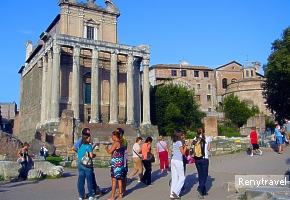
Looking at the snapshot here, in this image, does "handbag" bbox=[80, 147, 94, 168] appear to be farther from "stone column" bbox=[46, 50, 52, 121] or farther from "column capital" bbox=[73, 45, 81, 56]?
"column capital" bbox=[73, 45, 81, 56]

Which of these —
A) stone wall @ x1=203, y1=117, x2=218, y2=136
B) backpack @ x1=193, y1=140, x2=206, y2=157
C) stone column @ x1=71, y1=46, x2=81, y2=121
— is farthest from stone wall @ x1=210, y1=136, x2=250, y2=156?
stone column @ x1=71, y1=46, x2=81, y2=121

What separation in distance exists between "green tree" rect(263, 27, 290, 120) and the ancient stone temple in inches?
563

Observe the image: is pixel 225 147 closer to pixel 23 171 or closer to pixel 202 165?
pixel 202 165

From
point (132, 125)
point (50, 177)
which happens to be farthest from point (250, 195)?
point (132, 125)

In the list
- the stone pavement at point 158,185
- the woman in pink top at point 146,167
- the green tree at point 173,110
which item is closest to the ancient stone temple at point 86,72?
the green tree at point 173,110

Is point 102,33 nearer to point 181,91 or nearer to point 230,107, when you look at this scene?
point 181,91

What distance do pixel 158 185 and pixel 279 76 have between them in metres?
24.0

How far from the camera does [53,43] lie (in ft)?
120

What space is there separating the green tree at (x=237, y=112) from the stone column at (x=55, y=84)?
26842 mm

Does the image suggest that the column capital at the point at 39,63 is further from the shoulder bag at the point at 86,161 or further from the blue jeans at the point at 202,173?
the blue jeans at the point at 202,173

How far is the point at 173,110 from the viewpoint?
43.8 metres

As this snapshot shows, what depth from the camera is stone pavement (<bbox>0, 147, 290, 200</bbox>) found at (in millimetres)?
8984

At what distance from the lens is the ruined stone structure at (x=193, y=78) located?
2474 inches

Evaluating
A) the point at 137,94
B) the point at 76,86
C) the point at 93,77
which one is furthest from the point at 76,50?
the point at 137,94
